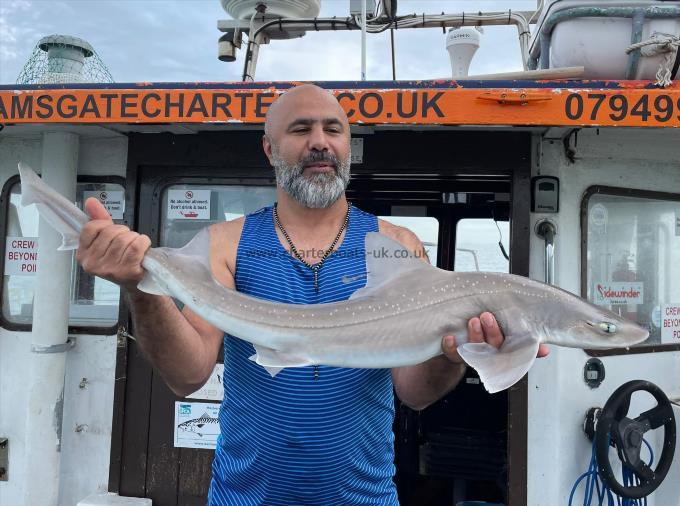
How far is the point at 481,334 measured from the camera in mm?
1865

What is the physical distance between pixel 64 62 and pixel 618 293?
13.5 ft

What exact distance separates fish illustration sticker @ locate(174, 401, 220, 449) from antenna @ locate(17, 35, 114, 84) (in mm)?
2395

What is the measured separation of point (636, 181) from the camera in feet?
12.7

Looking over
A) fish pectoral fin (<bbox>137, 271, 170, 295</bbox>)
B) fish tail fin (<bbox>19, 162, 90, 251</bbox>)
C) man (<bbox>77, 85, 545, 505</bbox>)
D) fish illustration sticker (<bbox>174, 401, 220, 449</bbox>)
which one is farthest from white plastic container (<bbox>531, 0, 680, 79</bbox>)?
fish illustration sticker (<bbox>174, 401, 220, 449</bbox>)

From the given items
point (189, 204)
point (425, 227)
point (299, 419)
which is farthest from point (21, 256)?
point (425, 227)

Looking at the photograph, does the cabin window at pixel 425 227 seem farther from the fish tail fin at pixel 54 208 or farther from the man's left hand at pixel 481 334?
the fish tail fin at pixel 54 208

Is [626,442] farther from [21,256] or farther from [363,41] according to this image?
[21,256]

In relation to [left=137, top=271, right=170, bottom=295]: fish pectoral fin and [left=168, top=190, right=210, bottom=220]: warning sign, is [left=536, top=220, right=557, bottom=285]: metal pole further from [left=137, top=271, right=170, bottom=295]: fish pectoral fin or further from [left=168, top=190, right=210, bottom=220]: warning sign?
[left=137, top=271, right=170, bottom=295]: fish pectoral fin

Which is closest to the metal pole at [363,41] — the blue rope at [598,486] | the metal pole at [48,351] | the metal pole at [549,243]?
the metal pole at [549,243]

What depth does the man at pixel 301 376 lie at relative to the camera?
2100mm

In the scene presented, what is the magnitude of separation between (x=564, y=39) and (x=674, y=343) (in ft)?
7.08

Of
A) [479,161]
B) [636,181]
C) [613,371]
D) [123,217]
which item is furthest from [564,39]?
[123,217]

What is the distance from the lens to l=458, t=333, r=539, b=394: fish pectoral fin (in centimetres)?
175

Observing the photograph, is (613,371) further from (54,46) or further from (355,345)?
(54,46)
